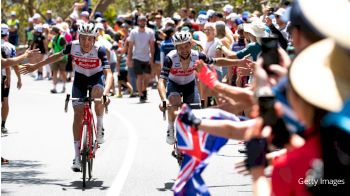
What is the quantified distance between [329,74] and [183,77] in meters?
8.45

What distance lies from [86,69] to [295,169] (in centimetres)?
862

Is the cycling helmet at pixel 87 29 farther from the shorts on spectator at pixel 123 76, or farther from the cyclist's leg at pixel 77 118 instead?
the shorts on spectator at pixel 123 76

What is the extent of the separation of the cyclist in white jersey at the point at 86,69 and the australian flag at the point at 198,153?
5.11 metres

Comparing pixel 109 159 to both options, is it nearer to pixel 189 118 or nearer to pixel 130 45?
pixel 189 118

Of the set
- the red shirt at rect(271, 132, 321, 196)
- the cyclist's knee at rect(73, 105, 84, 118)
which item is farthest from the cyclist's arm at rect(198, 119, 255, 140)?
the cyclist's knee at rect(73, 105, 84, 118)

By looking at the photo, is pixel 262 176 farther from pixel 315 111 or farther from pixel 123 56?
pixel 123 56

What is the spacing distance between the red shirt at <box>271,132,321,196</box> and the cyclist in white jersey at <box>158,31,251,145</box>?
7.37 metres

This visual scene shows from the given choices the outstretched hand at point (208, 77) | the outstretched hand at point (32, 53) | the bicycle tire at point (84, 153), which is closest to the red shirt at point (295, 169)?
the outstretched hand at point (208, 77)

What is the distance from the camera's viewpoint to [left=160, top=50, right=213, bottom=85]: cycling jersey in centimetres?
1123

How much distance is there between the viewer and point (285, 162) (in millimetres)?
3465

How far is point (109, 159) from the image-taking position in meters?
13.2

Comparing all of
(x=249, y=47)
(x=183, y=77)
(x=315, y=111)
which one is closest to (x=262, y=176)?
(x=315, y=111)

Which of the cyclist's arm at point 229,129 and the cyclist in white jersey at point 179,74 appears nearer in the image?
the cyclist's arm at point 229,129

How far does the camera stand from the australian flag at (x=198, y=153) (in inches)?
236
